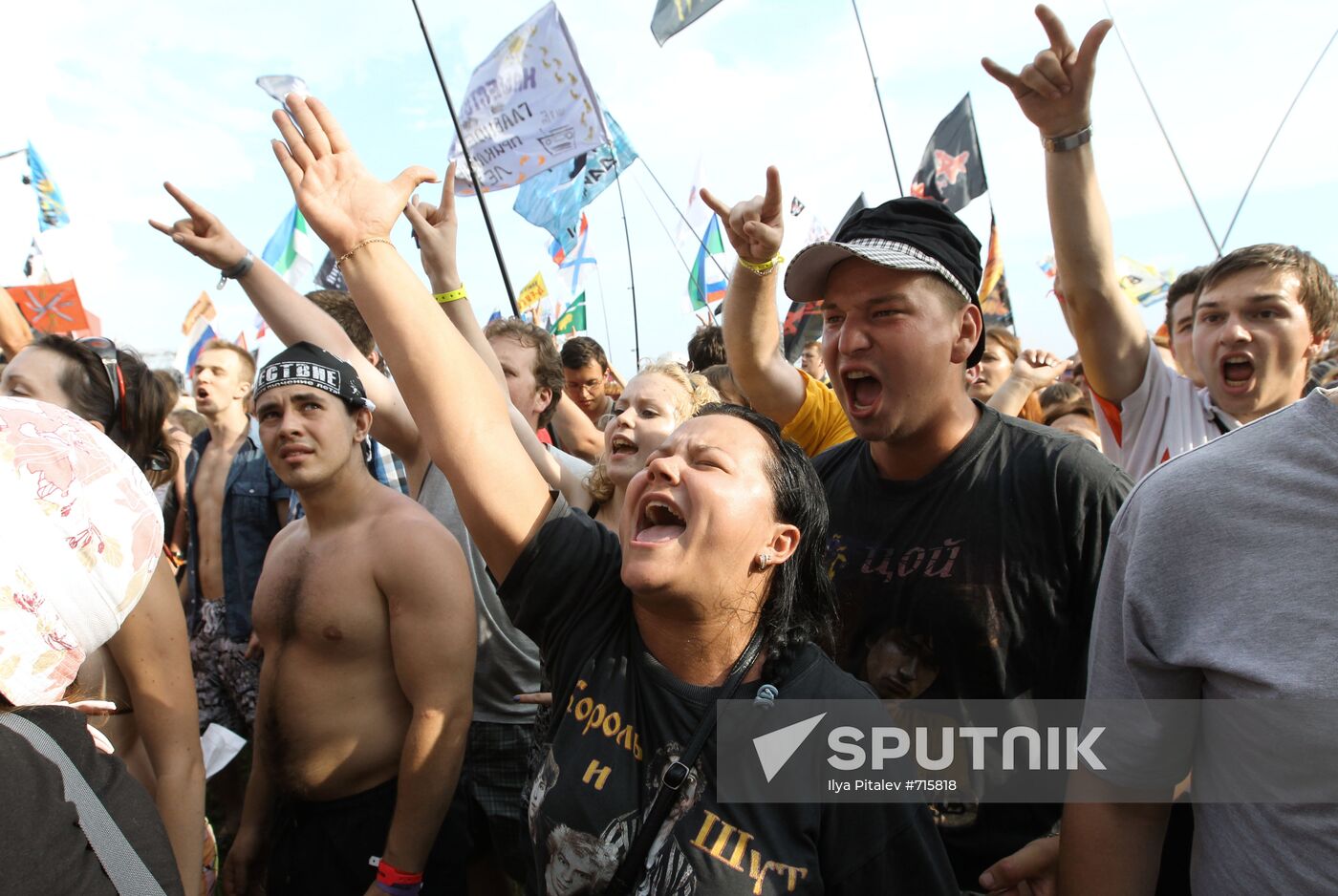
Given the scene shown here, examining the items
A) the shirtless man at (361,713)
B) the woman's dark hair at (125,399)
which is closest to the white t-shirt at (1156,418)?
the shirtless man at (361,713)

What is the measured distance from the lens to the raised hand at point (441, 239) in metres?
3.38

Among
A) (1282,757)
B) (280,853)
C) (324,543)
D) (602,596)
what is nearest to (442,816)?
(280,853)

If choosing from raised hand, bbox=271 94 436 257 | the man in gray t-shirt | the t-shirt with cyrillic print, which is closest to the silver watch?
the man in gray t-shirt

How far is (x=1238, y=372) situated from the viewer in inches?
109

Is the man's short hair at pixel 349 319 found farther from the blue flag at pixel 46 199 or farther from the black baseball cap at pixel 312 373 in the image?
the blue flag at pixel 46 199

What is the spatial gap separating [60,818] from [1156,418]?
9.20 feet

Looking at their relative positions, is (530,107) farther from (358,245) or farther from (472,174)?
(358,245)

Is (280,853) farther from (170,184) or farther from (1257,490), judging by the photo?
(1257,490)

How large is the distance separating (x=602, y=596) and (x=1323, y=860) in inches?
49.5

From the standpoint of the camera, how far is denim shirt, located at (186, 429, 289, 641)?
14.6 ft

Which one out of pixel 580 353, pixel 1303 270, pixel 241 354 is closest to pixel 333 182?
pixel 1303 270

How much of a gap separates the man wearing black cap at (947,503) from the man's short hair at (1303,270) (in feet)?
3.70

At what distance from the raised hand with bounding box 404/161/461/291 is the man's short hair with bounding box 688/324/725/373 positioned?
2003 millimetres

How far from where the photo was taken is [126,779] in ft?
4.76
